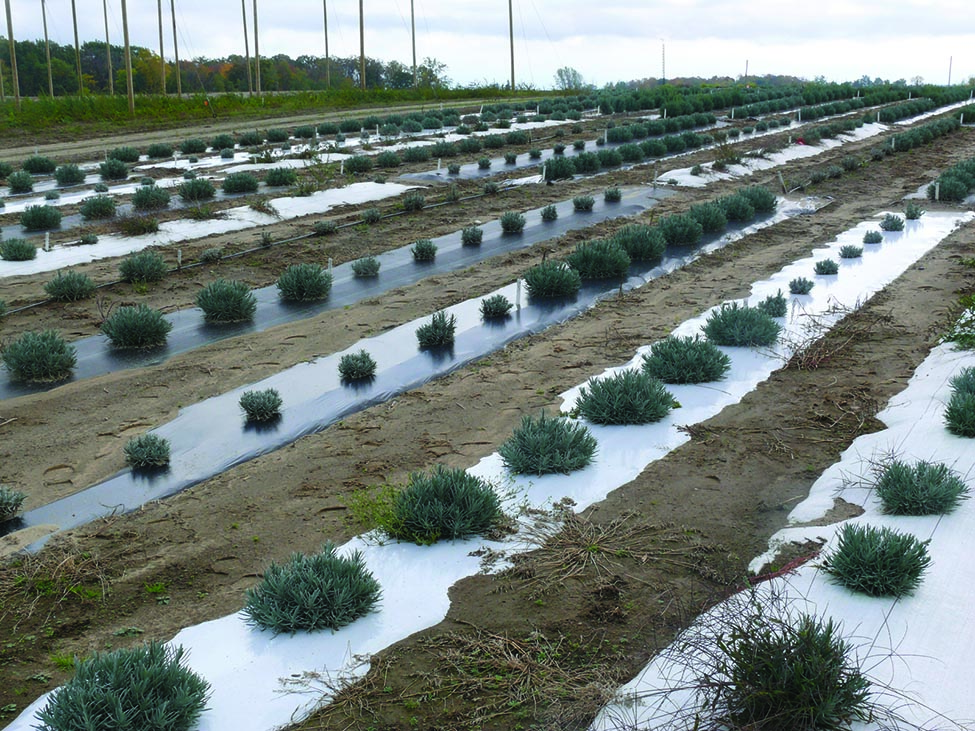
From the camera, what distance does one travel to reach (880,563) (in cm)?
505

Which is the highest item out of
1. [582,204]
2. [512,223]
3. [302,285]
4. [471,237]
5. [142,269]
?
[582,204]

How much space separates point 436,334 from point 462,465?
12.7 feet

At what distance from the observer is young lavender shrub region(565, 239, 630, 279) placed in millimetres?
14734

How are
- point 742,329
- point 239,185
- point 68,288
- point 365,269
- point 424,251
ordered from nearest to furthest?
point 742,329 → point 68,288 → point 365,269 → point 424,251 → point 239,185

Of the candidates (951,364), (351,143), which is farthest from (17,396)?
(351,143)

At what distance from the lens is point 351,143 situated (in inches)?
1309

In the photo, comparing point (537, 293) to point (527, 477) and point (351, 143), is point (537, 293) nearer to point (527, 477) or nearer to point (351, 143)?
point (527, 477)

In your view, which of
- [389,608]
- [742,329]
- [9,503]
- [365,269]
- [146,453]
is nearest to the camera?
[389,608]

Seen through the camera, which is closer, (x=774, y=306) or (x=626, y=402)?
(x=626, y=402)

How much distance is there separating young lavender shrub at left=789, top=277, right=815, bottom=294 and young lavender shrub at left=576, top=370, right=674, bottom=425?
17.7 ft

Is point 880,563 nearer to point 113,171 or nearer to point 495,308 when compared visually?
point 495,308

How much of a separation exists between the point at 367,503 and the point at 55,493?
2868 millimetres

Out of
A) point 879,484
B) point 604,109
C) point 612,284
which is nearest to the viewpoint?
point 879,484

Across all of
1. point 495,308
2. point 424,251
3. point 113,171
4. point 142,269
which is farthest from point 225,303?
point 113,171
